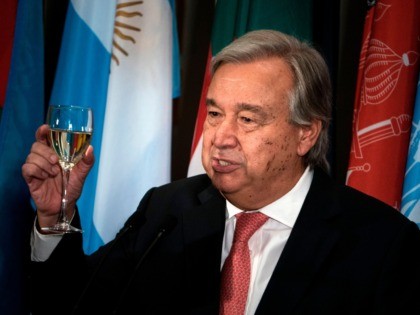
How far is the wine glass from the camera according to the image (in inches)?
60.2

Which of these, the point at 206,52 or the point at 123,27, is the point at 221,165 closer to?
the point at 123,27

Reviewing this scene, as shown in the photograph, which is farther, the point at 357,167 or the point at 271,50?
the point at 357,167

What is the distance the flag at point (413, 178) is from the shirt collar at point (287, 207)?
628mm

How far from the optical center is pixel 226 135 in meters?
1.74

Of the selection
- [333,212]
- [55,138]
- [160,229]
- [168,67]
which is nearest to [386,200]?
[333,212]

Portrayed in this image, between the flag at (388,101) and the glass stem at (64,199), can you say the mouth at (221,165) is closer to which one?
the glass stem at (64,199)

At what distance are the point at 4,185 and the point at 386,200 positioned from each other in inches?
64.2

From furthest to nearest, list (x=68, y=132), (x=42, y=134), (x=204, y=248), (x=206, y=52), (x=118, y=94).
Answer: (x=206, y=52)
(x=118, y=94)
(x=204, y=248)
(x=42, y=134)
(x=68, y=132)

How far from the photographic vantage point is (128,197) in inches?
103

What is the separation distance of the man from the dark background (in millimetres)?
804

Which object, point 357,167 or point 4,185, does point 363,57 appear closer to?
point 357,167

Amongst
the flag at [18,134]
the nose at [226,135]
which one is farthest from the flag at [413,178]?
the flag at [18,134]

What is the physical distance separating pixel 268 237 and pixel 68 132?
29.7 inches

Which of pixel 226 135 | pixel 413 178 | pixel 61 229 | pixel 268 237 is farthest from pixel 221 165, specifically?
pixel 413 178
